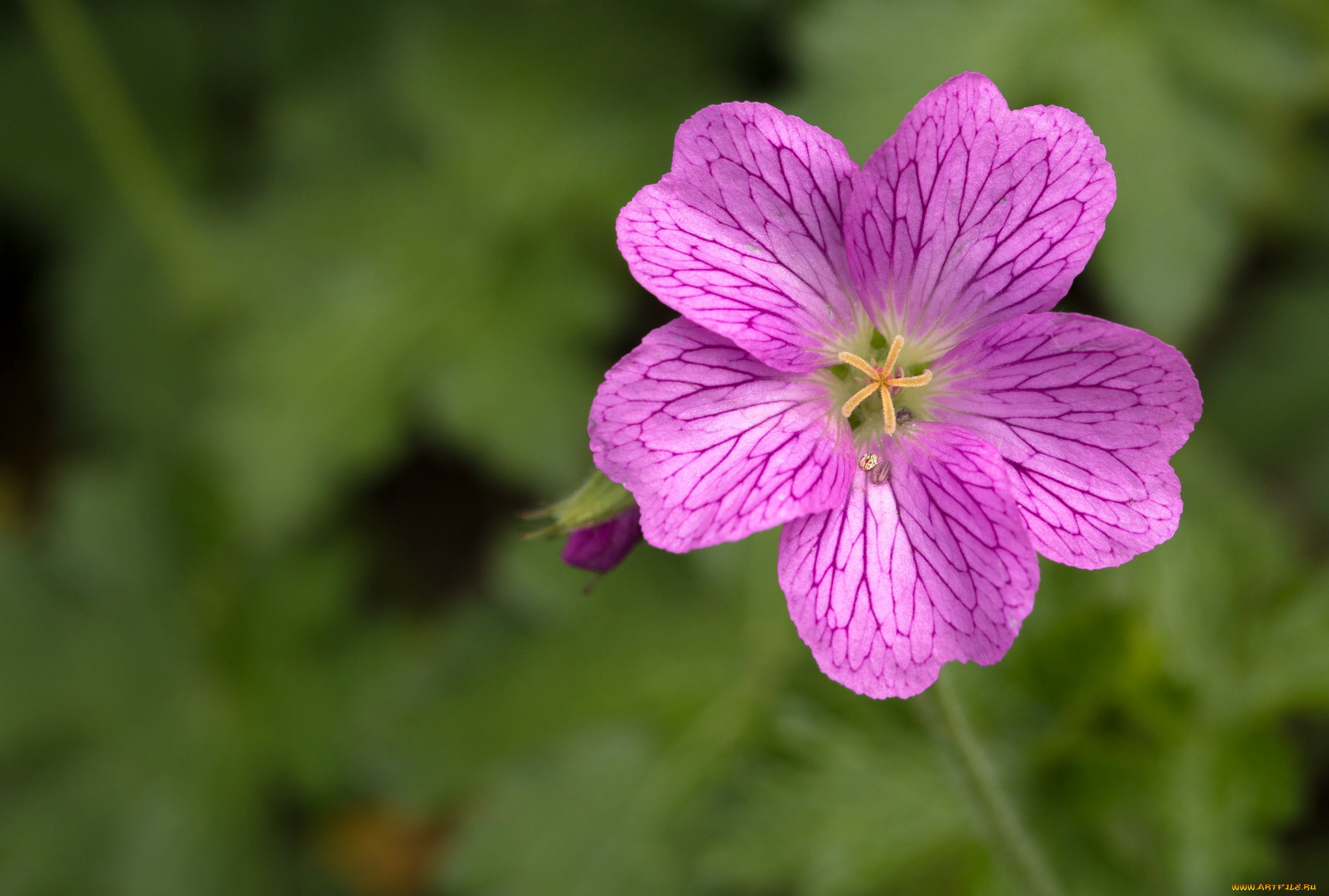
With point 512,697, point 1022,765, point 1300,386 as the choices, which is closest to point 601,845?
point 512,697

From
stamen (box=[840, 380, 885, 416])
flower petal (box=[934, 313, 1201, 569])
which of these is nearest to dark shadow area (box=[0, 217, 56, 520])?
stamen (box=[840, 380, 885, 416])

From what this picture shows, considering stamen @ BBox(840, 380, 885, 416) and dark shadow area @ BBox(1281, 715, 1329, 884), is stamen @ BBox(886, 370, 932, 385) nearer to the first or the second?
stamen @ BBox(840, 380, 885, 416)

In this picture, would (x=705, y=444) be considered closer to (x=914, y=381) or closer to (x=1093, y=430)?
(x=914, y=381)

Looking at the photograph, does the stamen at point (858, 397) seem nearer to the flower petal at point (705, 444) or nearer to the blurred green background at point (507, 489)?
the flower petal at point (705, 444)

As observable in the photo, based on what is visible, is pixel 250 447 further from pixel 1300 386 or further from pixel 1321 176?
pixel 1321 176

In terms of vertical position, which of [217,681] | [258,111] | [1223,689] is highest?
[258,111]

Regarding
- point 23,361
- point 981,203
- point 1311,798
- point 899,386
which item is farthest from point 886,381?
point 23,361

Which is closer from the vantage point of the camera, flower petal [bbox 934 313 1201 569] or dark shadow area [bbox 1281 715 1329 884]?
flower petal [bbox 934 313 1201 569]

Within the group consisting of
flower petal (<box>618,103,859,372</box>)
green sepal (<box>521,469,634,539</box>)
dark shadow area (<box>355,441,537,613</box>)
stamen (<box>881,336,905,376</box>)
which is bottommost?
dark shadow area (<box>355,441,537,613</box>)
